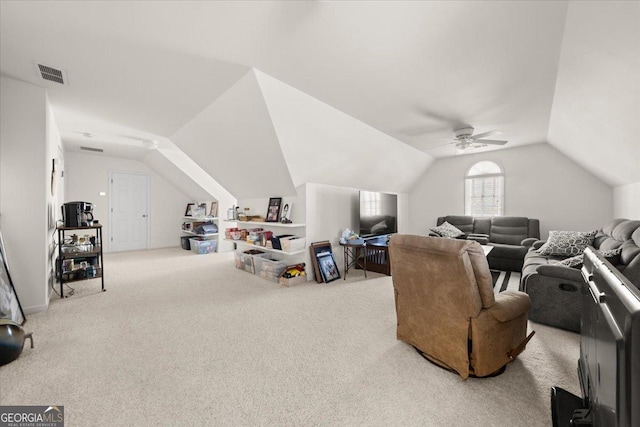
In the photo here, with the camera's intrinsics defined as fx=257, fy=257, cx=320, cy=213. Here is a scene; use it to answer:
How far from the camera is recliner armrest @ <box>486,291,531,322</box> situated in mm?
1775

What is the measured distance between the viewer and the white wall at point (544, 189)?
501 centimetres

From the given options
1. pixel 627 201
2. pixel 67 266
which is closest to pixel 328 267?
pixel 67 266

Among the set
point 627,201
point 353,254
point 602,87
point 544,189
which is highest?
point 602,87

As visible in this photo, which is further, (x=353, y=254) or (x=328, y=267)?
(x=353, y=254)

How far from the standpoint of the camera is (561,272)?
257 centimetres

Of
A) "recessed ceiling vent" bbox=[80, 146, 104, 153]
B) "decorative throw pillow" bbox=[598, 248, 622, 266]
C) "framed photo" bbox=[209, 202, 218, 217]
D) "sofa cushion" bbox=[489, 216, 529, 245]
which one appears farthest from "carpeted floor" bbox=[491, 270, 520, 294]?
"recessed ceiling vent" bbox=[80, 146, 104, 153]

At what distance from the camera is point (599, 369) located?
0.80m

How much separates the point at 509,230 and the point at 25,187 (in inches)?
307

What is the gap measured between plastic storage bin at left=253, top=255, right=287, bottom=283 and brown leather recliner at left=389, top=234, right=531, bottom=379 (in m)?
2.66

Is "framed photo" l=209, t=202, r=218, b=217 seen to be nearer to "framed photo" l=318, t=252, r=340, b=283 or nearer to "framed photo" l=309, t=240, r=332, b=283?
"framed photo" l=309, t=240, r=332, b=283

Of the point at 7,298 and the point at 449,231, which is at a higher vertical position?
the point at 449,231

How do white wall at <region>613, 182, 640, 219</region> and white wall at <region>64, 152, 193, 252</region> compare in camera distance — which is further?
white wall at <region>64, 152, 193, 252</region>

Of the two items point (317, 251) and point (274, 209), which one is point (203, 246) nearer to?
point (274, 209)

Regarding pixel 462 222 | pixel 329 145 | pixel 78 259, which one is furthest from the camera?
pixel 462 222
